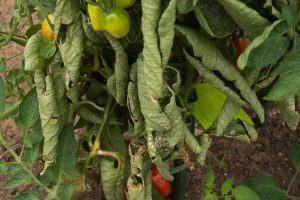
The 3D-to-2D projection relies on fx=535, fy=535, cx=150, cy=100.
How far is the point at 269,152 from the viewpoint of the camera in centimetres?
175

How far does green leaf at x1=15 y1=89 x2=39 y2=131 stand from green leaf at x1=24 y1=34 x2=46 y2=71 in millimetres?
120

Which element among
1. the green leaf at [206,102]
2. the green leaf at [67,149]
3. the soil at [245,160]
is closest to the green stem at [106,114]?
the green leaf at [67,149]

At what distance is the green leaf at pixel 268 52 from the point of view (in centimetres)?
74

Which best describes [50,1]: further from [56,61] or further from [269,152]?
[269,152]

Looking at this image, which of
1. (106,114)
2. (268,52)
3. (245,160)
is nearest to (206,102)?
(106,114)

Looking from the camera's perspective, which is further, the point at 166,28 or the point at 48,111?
the point at 48,111

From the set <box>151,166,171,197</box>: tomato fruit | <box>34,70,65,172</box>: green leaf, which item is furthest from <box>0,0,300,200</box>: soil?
<box>34,70,65,172</box>: green leaf

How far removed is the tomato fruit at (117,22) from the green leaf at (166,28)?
0.31 ft

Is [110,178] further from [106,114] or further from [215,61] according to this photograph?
[215,61]

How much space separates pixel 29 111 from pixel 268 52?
0.47 metres

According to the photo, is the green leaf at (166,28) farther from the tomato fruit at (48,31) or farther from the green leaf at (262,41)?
the tomato fruit at (48,31)

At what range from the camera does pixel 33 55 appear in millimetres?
869

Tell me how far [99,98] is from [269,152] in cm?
87

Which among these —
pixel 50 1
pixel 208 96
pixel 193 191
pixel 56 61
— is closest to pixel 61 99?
pixel 56 61
